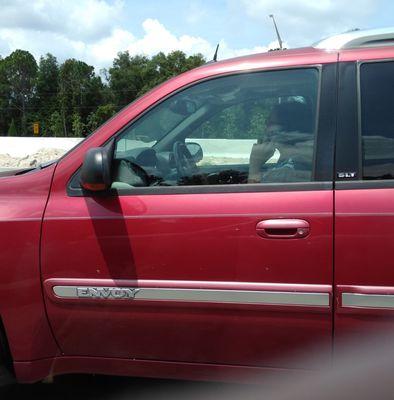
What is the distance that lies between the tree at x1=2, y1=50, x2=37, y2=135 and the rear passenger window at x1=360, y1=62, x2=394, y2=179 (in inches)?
3729

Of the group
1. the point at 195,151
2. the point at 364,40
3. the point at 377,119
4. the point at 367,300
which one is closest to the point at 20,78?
the point at 195,151

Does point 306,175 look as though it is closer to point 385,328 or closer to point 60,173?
point 385,328

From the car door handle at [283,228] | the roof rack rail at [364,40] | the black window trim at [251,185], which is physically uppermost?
the roof rack rail at [364,40]

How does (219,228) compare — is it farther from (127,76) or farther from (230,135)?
(127,76)

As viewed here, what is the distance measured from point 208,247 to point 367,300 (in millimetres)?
724

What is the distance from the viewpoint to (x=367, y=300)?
7.46 feet

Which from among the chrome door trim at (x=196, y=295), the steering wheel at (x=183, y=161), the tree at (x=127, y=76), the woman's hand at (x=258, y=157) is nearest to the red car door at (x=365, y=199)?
the chrome door trim at (x=196, y=295)

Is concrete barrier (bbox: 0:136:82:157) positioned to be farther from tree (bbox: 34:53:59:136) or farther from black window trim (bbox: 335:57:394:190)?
tree (bbox: 34:53:59:136)

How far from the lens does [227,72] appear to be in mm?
2604

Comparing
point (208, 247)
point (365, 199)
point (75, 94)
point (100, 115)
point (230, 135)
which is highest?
point (75, 94)

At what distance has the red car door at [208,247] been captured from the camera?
92.6 inches

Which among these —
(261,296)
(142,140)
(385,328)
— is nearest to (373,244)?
(385,328)

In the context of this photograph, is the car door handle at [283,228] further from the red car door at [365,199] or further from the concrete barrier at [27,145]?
the concrete barrier at [27,145]

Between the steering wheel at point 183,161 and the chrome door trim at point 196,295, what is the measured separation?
23.1 inches
